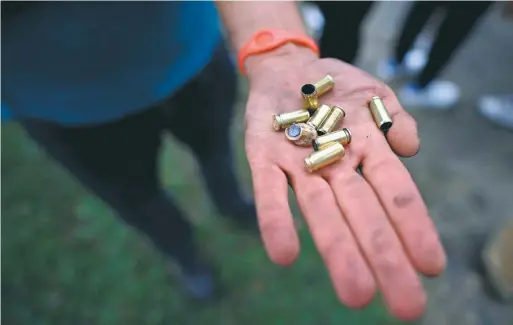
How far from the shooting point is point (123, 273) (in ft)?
8.61

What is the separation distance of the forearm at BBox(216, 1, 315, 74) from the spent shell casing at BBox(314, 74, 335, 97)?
6.2 inches

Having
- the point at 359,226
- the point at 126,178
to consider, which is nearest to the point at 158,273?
the point at 126,178

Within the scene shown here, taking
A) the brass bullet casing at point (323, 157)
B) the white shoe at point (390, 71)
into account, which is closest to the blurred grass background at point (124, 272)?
the white shoe at point (390, 71)

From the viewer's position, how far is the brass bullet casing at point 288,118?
1.36 m

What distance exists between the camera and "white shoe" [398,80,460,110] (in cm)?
312

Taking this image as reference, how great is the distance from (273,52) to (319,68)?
15 cm

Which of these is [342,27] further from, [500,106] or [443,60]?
[500,106]

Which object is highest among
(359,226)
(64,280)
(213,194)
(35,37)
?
(35,37)

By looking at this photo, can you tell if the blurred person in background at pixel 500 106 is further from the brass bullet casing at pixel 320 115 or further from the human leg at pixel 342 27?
the brass bullet casing at pixel 320 115

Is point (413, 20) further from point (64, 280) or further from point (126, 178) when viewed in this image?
point (64, 280)

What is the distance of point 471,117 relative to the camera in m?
3.10

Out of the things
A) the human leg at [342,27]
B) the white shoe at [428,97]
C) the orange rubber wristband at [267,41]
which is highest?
the orange rubber wristband at [267,41]

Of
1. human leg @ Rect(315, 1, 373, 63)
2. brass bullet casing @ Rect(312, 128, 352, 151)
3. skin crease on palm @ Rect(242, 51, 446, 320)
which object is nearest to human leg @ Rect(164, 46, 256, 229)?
skin crease on palm @ Rect(242, 51, 446, 320)

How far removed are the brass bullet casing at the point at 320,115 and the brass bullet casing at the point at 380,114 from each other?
13 centimetres
